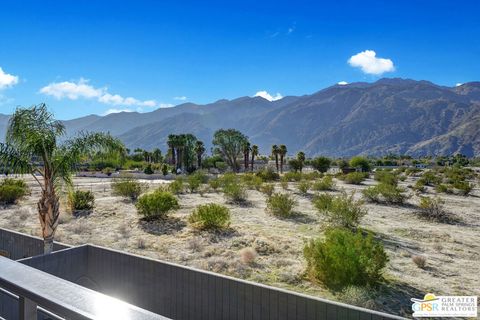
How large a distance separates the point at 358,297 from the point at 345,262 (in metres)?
1.01

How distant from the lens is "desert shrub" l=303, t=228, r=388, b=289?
30.0 ft

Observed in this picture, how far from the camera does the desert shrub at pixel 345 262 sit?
9.16 m

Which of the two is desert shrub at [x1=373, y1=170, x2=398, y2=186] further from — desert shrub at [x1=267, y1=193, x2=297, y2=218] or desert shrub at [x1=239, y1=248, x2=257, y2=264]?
desert shrub at [x1=239, y1=248, x2=257, y2=264]

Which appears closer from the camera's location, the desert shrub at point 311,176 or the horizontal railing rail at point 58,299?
the horizontal railing rail at point 58,299

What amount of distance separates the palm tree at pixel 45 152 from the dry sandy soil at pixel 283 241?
12.6 ft

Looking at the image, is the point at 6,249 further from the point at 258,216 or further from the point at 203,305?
the point at 258,216

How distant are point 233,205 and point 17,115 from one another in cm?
1608

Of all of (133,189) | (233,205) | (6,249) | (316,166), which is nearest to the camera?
(6,249)

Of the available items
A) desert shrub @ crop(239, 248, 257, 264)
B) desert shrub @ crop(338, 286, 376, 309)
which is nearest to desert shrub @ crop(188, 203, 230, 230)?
desert shrub @ crop(239, 248, 257, 264)

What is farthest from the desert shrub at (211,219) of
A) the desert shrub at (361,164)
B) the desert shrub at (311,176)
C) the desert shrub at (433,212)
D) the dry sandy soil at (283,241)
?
the desert shrub at (361,164)

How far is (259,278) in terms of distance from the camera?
1009 centimetres

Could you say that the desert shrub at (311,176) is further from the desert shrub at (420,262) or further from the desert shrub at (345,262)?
the desert shrub at (345,262)

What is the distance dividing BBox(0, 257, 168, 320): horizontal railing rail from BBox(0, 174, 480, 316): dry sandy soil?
7.96m

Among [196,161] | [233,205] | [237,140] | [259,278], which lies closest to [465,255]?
[259,278]
